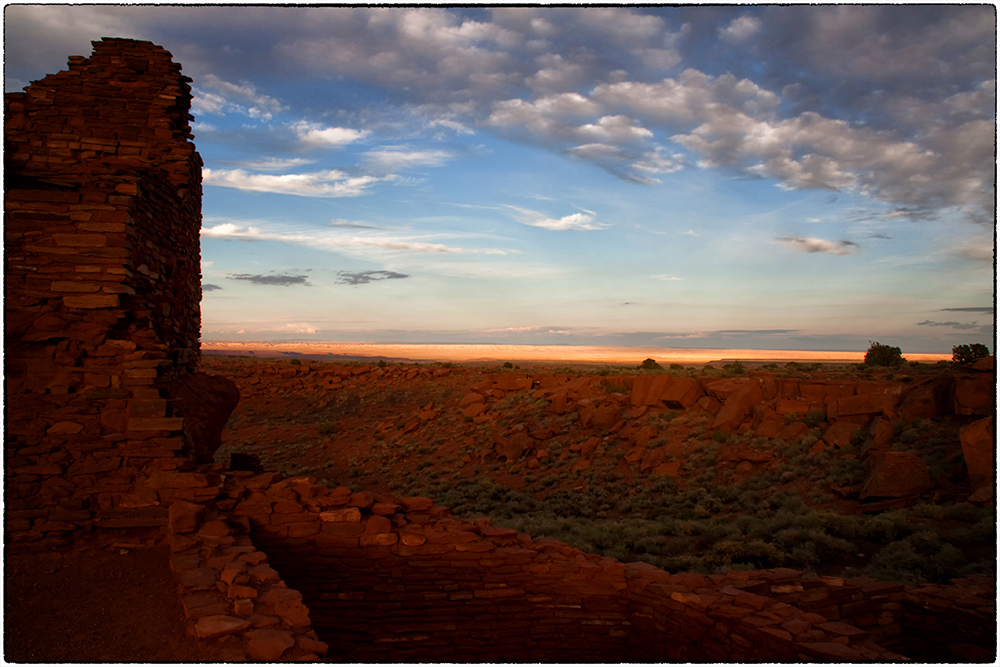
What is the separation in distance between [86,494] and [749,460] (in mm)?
13957

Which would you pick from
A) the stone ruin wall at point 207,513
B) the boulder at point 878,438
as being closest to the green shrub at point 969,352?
the boulder at point 878,438

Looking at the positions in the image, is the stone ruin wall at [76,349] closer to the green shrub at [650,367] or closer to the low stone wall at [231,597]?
the low stone wall at [231,597]

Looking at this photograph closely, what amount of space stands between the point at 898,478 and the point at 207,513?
1196 centimetres

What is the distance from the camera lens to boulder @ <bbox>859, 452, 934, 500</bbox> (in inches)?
422

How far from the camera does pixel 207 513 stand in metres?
6.50

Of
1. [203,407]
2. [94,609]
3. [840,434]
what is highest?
[203,407]

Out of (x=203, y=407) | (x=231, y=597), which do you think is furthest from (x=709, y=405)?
(x=231, y=597)

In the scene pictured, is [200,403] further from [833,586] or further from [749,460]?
[749,460]

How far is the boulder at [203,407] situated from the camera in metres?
7.75

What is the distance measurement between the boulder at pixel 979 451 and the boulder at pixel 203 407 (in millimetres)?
12674

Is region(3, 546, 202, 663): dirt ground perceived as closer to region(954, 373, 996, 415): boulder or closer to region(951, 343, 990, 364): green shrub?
region(954, 373, 996, 415): boulder

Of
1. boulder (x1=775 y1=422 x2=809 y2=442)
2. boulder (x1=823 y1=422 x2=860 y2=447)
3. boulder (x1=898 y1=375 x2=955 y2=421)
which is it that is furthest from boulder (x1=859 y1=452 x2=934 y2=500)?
boulder (x1=775 y1=422 x2=809 y2=442)

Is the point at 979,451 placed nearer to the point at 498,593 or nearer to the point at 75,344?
the point at 498,593

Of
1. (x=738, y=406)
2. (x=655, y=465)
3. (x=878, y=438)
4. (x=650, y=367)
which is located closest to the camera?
(x=878, y=438)
